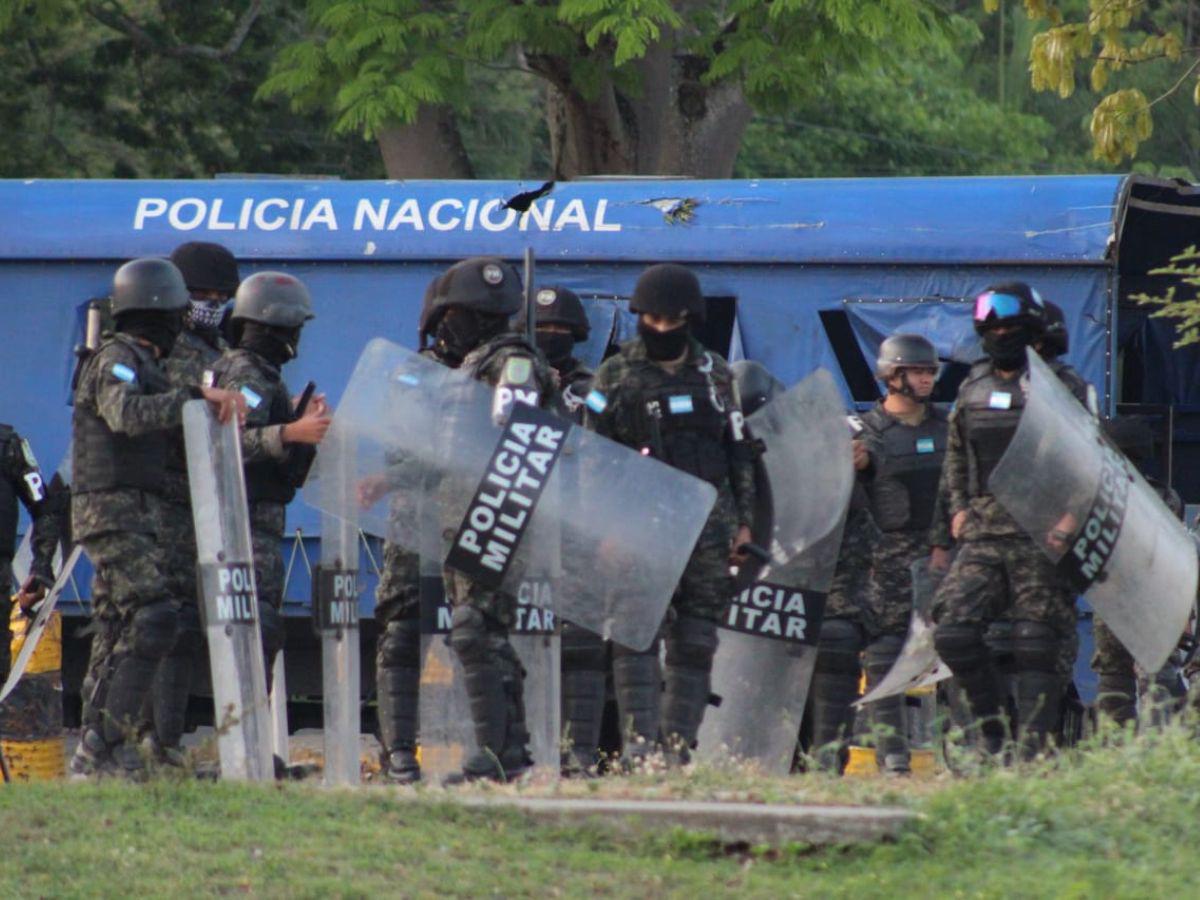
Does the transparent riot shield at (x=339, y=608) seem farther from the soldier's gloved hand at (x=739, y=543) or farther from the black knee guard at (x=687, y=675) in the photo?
the soldier's gloved hand at (x=739, y=543)

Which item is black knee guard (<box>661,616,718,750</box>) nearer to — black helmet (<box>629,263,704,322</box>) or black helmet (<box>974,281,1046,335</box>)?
black helmet (<box>629,263,704,322</box>)

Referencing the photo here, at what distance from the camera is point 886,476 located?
10266 millimetres

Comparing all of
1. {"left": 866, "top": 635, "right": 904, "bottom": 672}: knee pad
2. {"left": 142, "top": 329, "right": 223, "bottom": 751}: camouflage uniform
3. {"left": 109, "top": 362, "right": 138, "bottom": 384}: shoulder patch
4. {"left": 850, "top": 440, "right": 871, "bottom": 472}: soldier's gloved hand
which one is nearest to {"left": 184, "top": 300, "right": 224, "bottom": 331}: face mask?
{"left": 142, "top": 329, "right": 223, "bottom": 751}: camouflage uniform

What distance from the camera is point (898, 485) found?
10.2 metres

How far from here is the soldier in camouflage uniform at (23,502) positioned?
975cm

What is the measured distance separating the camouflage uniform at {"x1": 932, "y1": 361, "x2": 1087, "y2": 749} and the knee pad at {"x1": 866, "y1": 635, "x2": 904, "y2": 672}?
1351 mm

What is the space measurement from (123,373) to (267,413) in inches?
27.0

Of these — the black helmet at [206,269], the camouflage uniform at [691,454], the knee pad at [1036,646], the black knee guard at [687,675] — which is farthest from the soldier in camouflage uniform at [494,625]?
the knee pad at [1036,646]

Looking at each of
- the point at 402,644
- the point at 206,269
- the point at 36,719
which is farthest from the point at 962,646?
the point at 36,719

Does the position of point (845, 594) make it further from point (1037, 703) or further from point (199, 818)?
point (199, 818)

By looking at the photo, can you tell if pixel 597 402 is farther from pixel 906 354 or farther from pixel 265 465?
pixel 906 354

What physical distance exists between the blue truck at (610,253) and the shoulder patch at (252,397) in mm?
2685

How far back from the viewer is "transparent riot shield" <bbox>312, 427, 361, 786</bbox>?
8.20 m

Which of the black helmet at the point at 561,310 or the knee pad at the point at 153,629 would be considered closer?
the knee pad at the point at 153,629
